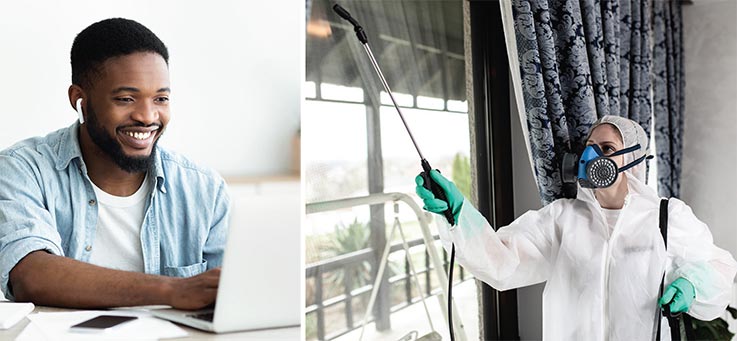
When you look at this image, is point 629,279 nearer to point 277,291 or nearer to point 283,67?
point 277,291

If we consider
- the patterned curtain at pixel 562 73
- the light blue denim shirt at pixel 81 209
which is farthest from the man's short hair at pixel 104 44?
the patterned curtain at pixel 562 73

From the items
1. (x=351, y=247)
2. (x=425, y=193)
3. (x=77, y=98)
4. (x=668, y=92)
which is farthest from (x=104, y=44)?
(x=668, y=92)

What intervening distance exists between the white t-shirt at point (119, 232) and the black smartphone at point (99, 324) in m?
0.10

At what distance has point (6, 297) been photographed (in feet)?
4.17

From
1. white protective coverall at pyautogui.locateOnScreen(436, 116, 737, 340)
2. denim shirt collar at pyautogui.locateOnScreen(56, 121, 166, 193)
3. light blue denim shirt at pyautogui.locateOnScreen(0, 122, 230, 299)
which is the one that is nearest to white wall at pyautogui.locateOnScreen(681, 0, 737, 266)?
white protective coverall at pyautogui.locateOnScreen(436, 116, 737, 340)

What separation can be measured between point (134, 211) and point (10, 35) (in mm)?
425

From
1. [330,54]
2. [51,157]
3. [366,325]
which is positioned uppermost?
[330,54]

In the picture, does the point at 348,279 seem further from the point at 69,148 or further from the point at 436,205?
the point at 69,148

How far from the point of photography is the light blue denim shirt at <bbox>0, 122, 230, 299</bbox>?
1290mm

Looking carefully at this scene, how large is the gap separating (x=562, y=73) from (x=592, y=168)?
41 centimetres

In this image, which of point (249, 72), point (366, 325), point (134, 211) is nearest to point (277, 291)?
point (134, 211)

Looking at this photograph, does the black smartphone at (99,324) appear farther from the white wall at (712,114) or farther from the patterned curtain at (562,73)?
the white wall at (712,114)

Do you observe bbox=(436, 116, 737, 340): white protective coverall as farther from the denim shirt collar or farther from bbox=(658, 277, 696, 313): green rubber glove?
the denim shirt collar

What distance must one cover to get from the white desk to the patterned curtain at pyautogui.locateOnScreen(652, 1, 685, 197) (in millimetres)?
2433
